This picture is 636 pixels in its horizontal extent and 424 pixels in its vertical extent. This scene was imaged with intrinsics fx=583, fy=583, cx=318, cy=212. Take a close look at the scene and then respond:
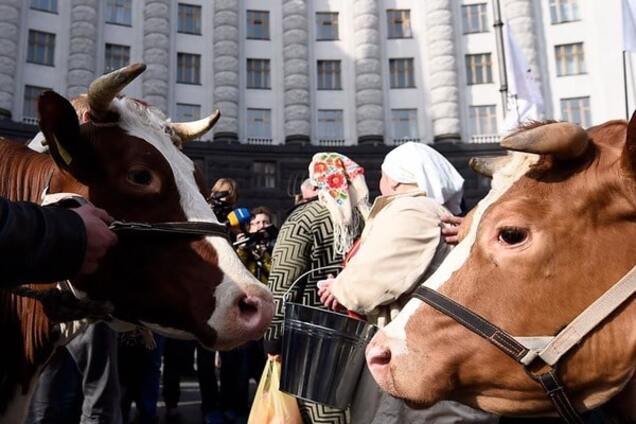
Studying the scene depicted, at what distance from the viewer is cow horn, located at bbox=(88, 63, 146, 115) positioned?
7.11ft

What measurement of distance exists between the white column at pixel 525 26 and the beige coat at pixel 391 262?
26225 mm

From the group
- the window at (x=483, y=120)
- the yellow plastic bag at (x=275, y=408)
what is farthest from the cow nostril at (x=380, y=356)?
the window at (x=483, y=120)

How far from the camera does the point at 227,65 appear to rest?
26.7 metres

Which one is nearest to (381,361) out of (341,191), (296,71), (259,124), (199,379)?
(341,191)

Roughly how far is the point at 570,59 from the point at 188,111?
1764 centimetres

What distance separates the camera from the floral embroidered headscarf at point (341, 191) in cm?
375

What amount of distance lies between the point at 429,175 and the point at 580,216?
1743 mm

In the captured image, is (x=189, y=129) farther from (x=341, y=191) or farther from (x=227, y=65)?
(x=227, y=65)

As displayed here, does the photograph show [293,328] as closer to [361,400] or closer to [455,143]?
[361,400]

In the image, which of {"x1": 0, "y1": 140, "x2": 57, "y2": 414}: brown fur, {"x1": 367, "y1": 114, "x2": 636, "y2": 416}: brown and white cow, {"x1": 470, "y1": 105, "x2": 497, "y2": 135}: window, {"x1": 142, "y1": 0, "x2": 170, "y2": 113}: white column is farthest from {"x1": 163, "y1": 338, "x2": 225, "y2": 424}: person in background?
{"x1": 470, "y1": 105, "x2": 497, "y2": 135}: window

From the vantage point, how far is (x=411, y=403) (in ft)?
5.72

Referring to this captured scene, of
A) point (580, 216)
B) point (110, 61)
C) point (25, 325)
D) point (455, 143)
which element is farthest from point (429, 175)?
point (110, 61)

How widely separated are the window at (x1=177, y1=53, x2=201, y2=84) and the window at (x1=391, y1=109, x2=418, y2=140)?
9.28 m

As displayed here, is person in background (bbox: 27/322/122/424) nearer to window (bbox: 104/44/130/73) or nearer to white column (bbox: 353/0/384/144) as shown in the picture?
white column (bbox: 353/0/384/144)
